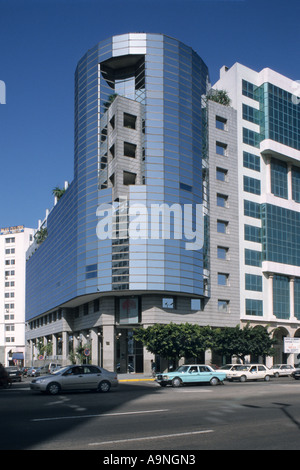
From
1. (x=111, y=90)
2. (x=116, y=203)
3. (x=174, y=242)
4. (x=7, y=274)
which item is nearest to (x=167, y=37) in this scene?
(x=111, y=90)

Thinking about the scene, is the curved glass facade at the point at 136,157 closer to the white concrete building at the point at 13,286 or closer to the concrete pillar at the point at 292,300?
the concrete pillar at the point at 292,300

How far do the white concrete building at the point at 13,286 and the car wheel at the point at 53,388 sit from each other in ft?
372

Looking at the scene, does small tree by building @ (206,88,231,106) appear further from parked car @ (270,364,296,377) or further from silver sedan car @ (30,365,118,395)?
silver sedan car @ (30,365,118,395)

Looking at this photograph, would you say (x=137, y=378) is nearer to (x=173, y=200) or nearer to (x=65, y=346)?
(x=173, y=200)

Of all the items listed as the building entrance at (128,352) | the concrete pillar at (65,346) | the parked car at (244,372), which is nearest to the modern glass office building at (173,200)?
the building entrance at (128,352)

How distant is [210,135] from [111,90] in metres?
14.1

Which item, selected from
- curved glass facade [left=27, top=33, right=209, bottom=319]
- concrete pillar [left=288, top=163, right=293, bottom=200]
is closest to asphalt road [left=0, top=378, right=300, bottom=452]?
curved glass facade [left=27, top=33, right=209, bottom=319]

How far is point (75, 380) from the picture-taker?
2672cm

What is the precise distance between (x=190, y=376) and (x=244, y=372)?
10554mm

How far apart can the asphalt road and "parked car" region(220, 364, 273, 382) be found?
22.3 m

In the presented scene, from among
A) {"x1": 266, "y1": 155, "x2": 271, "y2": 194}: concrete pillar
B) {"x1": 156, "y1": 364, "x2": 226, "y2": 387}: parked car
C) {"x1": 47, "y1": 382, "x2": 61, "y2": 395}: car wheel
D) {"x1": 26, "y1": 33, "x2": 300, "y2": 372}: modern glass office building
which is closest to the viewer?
{"x1": 47, "y1": 382, "x2": 61, "y2": 395}: car wheel

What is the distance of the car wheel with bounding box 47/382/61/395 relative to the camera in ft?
84.8

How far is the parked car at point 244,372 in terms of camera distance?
138 ft

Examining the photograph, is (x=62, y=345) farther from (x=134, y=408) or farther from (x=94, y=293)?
(x=134, y=408)
